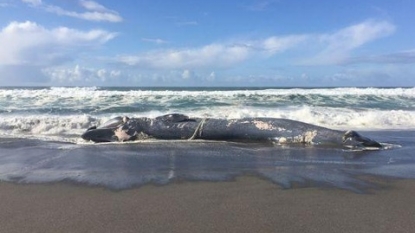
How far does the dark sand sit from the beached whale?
126 inches

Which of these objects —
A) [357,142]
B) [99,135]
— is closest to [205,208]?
[357,142]

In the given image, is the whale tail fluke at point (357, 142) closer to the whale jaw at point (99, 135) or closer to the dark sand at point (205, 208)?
the dark sand at point (205, 208)

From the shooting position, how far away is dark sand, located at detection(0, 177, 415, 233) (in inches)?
136

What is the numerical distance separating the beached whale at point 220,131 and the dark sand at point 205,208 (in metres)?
3.20

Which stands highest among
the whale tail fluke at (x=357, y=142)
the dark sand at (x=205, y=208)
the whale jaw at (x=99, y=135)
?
the whale tail fluke at (x=357, y=142)

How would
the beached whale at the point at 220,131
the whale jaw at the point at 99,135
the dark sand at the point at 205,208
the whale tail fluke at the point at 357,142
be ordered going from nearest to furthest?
the dark sand at the point at 205,208
the whale tail fluke at the point at 357,142
the beached whale at the point at 220,131
the whale jaw at the point at 99,135

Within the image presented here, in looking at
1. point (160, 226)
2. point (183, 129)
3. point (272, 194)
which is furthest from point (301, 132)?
point (160, 226)

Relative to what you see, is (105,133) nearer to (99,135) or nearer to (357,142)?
(99,135)

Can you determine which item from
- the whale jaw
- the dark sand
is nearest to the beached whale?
the whale jaw

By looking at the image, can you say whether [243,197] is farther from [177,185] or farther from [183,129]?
[183,129]

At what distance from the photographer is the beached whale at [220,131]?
8.05 meters

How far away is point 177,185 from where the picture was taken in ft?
15.8

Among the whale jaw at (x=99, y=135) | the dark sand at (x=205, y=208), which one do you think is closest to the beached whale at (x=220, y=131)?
the whale jaw at (x=99, y=135)

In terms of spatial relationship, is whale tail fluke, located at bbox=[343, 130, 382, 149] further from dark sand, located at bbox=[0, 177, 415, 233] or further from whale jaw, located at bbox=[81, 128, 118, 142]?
whale jaw, located at bbox=[81, 128, 118, 142]
